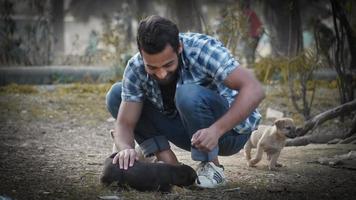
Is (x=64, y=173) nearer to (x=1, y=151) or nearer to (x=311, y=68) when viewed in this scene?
(x=1, y=151)

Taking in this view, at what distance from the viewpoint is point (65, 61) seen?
48.1 ft

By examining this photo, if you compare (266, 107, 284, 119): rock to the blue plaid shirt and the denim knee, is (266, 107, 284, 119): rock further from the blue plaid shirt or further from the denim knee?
the denim knee

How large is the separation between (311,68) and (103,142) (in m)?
2.96

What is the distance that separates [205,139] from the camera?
441 cm

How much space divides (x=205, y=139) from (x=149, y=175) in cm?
55

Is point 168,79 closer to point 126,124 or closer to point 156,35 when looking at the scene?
point 156,35

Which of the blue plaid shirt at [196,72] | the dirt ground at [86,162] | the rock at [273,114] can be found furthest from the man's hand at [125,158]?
the rock at [273,114]

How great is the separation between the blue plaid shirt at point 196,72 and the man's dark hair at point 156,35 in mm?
212

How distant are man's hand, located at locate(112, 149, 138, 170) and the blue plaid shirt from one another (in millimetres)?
428

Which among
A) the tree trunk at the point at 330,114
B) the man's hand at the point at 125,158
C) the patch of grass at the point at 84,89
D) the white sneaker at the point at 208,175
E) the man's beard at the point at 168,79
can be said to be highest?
the man's beard at the point at 168,79

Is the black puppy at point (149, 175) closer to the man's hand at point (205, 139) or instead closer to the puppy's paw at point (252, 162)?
the man's hand at point (205, 139)

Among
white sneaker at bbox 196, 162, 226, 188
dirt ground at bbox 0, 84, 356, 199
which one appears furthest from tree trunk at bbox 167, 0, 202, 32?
white sneaker at bbox 196, 162, 226, 188

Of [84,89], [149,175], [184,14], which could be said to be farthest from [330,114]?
[184,14]

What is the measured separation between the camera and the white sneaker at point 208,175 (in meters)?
4.86
